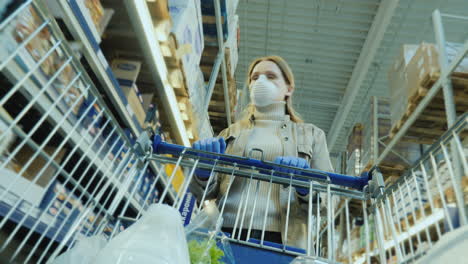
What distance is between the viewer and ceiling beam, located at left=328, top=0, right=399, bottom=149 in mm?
5633

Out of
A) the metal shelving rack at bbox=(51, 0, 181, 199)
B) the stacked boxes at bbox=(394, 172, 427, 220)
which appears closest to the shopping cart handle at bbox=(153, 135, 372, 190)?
the stacked boxes at bbox=(394, 172, 427, 220)

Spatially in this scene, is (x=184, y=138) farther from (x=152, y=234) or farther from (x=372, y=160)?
(x=372, y=160)

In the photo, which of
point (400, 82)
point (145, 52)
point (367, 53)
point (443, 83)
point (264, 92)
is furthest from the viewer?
point (367, 53)

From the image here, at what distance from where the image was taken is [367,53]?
21.3 ft

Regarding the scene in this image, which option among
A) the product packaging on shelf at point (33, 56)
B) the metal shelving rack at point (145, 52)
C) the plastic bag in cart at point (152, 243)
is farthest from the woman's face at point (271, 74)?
the plastic bag in cart at point (152, 243)

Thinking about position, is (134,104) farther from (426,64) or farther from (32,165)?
(426,64)

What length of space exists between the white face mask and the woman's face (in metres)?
0.04

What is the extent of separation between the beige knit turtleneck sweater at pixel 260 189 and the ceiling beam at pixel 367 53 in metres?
4.80

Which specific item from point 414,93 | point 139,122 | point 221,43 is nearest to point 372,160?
point 414,93

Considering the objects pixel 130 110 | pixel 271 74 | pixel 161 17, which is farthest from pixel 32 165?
pixel 271 74

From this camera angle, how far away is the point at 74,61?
1194mm

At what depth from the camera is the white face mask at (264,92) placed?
1648 millimetres

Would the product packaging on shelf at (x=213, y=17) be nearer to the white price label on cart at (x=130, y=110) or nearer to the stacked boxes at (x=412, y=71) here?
the white price label on cart at (x=130, y=110)

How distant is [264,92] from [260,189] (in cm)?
56
